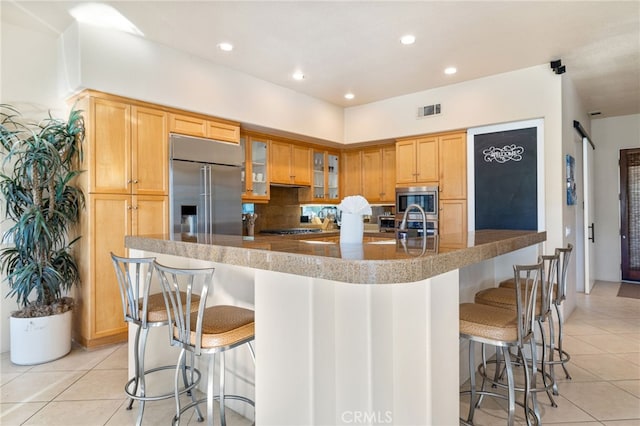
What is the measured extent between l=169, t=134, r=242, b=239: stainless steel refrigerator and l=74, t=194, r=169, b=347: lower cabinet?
381 mm

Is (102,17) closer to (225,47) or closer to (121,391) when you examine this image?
(225,47)

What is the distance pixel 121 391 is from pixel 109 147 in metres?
2.11

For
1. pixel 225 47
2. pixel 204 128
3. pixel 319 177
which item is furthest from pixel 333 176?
pixel 225 47

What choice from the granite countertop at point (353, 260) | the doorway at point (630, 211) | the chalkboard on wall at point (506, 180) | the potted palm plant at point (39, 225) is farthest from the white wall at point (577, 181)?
the potted palm plant at point (39, 225)

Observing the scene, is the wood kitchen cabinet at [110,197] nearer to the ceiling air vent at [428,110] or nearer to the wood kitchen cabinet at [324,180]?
the wood kitchen cabinet at [324,180]

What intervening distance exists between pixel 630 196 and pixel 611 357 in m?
4.29

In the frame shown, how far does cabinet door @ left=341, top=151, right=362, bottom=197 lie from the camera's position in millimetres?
6117

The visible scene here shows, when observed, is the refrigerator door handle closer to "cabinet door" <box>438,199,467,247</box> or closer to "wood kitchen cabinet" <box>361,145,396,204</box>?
"wood kitchen cabinet" <box>361,145,396,204</box>

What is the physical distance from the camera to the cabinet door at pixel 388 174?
5.73 m

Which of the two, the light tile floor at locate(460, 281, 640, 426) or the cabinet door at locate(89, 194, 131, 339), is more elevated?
the cabinet door at locate(89, 194, 131, 339)

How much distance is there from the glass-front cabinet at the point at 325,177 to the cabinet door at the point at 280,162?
579 millimetres

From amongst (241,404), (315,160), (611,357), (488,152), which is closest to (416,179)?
(488,152)

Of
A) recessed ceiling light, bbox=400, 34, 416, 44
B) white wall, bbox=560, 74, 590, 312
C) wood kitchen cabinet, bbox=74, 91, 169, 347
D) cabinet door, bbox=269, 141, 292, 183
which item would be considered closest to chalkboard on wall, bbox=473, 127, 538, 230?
white wall, bbox=560, 74, 590, 312

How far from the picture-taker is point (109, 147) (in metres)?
3.37
